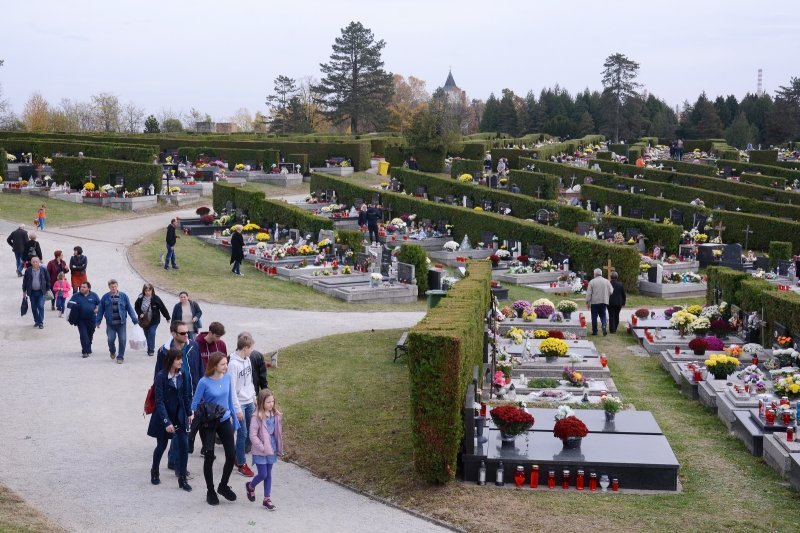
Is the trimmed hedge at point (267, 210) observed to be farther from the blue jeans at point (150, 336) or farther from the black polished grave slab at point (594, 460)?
the black polished grave slab at point (594, 460)

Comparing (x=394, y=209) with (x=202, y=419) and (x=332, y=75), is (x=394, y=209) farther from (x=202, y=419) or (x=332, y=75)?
(x=332, y=75)

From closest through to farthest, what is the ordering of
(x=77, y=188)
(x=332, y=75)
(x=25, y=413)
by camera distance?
(x=25, y=413) → (x=77, y=188) → (x=332, y=75)

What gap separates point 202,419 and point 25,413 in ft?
17.1

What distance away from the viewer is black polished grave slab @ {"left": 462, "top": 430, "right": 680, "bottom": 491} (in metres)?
13.1

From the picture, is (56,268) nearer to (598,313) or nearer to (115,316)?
(115,316)

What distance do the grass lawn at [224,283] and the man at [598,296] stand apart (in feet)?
17.4

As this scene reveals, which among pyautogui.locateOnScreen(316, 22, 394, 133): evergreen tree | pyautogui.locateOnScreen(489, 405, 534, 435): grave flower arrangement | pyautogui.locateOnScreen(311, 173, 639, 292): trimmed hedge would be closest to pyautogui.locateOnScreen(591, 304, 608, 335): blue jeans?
pyautogui.locateOnScreen(311, 173, 639, 292): trimmed hedge

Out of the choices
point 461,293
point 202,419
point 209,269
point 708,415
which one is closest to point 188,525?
point 202,419

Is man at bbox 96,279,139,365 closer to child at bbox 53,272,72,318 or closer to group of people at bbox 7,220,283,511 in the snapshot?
child at bbox 53,272,72,318

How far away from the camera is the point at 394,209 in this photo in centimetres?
4412

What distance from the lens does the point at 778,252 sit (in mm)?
34812

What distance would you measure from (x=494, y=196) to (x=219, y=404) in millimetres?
34549

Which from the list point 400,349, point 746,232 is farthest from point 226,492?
point 746,232

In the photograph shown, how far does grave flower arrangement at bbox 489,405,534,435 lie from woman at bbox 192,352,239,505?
3571mm
